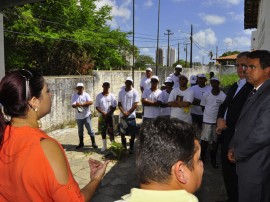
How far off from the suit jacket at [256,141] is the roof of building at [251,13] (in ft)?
21.6

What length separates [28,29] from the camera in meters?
15.7

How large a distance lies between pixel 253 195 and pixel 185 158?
1.88 m

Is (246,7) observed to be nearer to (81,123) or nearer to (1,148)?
(81,123)

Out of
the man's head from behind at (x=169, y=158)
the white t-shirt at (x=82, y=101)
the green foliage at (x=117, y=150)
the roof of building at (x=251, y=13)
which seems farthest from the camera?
the roof of building at (x=251, y=13)

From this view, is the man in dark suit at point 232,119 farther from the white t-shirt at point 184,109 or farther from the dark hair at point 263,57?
the white t-shirt at point 184,109

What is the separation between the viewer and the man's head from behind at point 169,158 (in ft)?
3.56

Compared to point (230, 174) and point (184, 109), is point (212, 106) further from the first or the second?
point (230, 174)

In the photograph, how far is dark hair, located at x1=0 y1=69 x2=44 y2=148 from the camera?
58.1 inches

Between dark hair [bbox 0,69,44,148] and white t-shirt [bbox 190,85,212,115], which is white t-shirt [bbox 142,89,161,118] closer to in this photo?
white t-shirt [bbox 190,85,212,115]

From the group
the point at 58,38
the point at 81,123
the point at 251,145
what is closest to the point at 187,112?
the point at 81,123

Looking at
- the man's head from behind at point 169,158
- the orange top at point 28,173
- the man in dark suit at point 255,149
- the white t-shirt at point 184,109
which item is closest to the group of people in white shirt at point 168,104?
the white t-shirt at point 184,109

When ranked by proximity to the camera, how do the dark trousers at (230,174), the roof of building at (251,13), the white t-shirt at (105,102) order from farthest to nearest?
the roof of building at (251,13)
the white t-shirt at (105,102)
the dark trousers at (230,174)

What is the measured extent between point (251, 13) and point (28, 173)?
10835 mm

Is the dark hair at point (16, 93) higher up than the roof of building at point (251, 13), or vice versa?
the roof of building at point (251, 13)
